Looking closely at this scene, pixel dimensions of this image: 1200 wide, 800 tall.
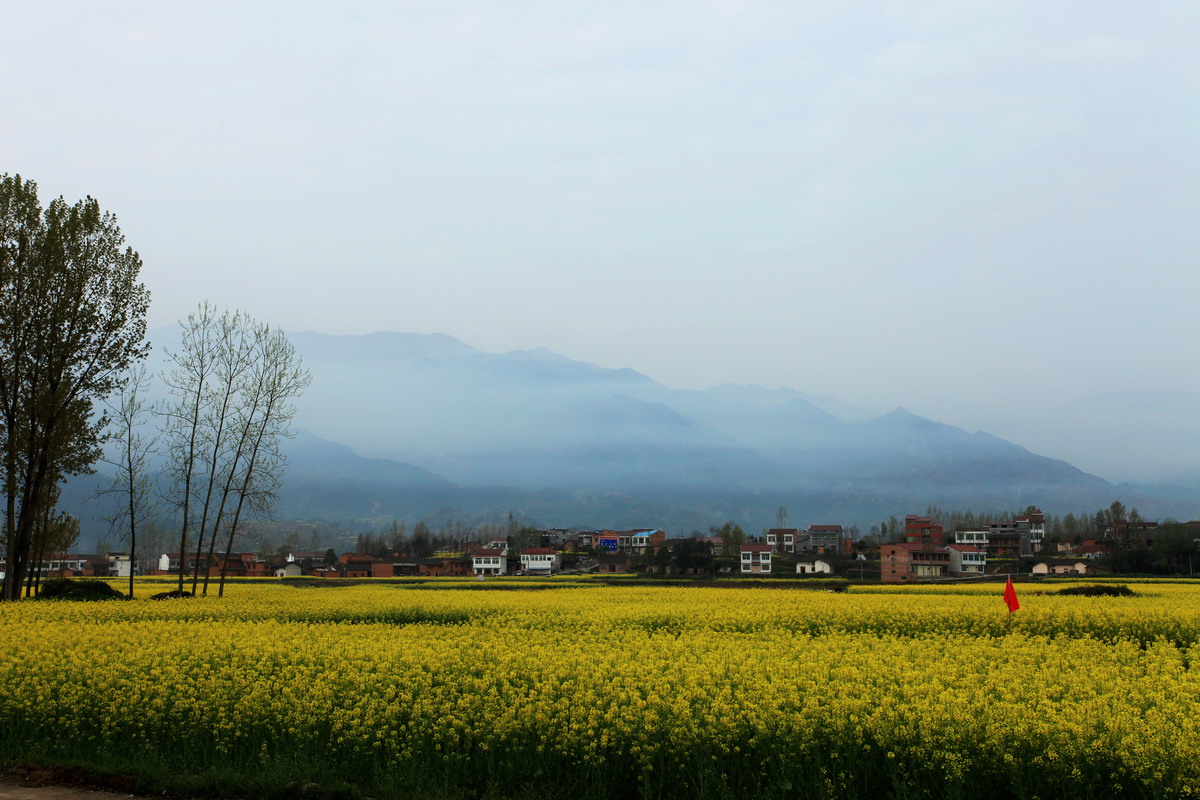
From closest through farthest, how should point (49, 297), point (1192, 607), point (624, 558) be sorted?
point (1192, 607)
point (49, 297)
point (624, 558)

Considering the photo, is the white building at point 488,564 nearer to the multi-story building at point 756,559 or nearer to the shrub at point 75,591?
the multi-story building at point 756,559

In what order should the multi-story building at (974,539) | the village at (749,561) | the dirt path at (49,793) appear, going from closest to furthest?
the dirt path at (49,793)
the village at (749,561)
the multi-story building at (974,539)

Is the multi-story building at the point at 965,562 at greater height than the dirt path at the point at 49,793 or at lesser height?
lesser

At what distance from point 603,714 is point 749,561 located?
341 ft

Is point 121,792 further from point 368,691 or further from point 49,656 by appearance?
point 49,656

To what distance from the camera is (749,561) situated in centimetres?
11294

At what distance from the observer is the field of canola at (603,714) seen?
402 inches

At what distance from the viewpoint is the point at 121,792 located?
12031 millimetres

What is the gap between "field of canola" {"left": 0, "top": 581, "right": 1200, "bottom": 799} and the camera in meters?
10.2

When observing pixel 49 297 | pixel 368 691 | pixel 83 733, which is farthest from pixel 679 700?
pixel 49 297

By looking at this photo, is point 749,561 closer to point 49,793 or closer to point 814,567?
point 814,567

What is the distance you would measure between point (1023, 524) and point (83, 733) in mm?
183459

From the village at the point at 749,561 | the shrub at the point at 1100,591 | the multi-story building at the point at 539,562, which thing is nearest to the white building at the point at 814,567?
the village at the point at 749,561

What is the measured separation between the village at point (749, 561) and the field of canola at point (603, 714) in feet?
214
